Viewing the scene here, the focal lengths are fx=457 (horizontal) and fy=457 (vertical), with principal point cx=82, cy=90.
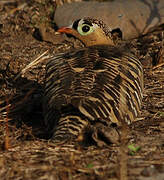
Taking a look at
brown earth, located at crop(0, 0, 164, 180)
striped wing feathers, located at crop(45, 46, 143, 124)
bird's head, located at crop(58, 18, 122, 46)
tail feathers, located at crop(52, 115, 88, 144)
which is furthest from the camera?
bird's head, located at crop(58, 18, 122, 46)

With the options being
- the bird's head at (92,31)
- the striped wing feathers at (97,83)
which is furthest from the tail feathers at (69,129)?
the bird's head at (92,31)

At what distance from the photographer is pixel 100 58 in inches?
217

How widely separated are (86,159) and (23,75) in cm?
372

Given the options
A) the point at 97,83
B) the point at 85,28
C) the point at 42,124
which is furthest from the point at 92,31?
the point at 97,83

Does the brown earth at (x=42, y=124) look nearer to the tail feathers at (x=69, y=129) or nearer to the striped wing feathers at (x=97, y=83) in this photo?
the tail feathers at (x=69, y=129)

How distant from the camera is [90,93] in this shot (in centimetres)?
484

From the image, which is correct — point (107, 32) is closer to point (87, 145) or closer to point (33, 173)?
point (87, 145)

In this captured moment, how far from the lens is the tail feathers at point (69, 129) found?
15.1 feet

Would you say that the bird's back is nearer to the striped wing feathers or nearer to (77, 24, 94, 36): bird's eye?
the striped wing feathers

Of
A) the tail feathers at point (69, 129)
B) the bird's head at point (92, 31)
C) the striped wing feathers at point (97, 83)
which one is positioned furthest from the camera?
the bird's head at point (92, 31)

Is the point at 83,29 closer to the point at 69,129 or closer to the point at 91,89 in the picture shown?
the point at 91,89

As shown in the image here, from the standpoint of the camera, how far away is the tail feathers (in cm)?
459

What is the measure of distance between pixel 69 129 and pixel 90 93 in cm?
48

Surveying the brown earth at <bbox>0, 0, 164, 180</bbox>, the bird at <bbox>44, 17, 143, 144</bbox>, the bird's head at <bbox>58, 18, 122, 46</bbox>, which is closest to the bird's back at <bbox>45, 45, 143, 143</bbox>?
the bird at <bbox>44, 17, 143, 144</bbox>
